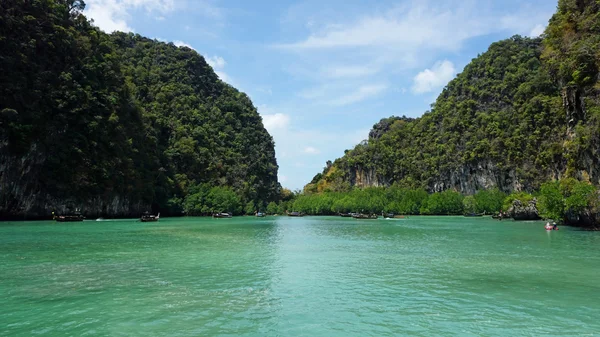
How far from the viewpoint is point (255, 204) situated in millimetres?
121625

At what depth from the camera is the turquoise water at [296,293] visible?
33.6 ft

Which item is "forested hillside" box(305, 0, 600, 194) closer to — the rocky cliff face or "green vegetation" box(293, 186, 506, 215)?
the rocky cliff face

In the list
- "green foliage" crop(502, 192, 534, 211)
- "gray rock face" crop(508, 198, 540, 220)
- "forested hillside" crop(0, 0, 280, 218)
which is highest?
"forested hillside" crop(0, 0, 280, 218)

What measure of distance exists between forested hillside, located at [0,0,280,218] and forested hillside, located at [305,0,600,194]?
49.9 meters

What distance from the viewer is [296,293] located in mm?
14172

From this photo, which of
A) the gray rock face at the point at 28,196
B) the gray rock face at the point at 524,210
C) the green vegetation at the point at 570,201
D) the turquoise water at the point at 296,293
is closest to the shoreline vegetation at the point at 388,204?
the gray rock face at the point at 524,210

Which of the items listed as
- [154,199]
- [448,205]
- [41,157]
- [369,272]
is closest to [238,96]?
[154,199]

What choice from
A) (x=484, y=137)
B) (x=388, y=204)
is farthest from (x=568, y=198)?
(x=388, y=204)

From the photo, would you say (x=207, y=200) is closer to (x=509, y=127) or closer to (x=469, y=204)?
(x=469, y=204)

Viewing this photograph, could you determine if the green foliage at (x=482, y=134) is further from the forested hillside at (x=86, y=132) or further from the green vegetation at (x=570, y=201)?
the forested hillside at (x=86, y=132)

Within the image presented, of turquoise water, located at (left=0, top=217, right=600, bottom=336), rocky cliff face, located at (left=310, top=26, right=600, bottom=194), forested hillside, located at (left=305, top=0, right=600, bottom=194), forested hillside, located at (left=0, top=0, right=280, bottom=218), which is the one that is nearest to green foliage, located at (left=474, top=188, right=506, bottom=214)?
rocky cliff face, located at (left=310, top=26, right=600, bottom=194)

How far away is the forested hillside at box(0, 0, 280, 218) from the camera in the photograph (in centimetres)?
5538

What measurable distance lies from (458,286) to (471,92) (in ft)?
379

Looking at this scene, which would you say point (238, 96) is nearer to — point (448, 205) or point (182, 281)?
point (448, 205)
